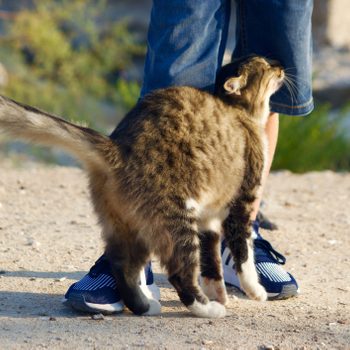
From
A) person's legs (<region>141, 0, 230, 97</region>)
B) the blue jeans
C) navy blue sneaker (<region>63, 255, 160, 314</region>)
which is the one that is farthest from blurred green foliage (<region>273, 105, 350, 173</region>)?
navy blue sneaker (<region>63, 255, 160, 314</region>)

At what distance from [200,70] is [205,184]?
599mm

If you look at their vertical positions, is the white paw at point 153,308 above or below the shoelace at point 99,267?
below

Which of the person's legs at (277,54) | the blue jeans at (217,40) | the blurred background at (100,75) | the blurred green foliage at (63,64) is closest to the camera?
the blue jeans at (217,40)

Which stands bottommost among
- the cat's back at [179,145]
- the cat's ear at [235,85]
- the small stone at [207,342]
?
the small stone at [207,342]

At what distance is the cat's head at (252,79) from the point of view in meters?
4.07

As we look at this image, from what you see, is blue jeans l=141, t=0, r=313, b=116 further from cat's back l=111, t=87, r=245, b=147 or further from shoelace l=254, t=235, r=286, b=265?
shoelace l=254, t=235, r=286, b=265

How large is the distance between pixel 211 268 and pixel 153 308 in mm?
396

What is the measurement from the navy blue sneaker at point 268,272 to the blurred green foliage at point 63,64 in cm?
408

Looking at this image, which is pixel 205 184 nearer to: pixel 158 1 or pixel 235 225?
pixel 235 225

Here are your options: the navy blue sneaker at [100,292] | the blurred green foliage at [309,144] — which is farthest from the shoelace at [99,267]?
the blurred green foliage at [309,144]

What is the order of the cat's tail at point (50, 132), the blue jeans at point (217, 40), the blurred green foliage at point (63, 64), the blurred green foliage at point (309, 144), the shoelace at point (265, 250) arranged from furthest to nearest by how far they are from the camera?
the blurred green foliage at point (63, 64) < the blurred green foliage at point (309, 144) < the shoelace at point (265, 250) < the blue jeans at point (217, 40) < the cat's tail at point (50, 132)

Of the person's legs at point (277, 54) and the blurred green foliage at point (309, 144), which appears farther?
the blurred green foliage at point (309, 144)

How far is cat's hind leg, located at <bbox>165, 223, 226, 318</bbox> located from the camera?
3.56 metres

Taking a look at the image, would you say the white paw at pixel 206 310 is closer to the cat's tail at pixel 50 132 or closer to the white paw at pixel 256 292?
the white paw at pixel 256 292
